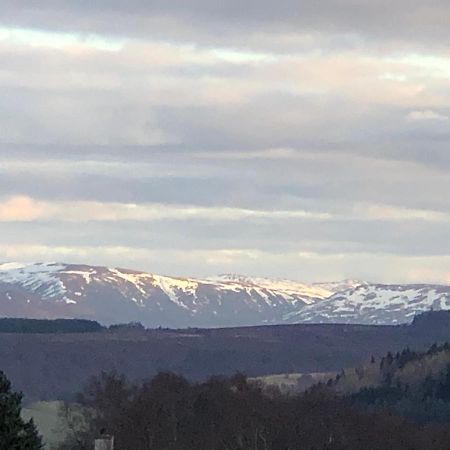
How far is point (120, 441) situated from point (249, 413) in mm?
16234

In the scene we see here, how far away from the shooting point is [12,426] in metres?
35.3

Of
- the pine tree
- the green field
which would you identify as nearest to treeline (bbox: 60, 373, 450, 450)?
the green field

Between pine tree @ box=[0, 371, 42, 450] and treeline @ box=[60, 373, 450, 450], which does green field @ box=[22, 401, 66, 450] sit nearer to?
treeline @ box=[60, 373, 450, 450]

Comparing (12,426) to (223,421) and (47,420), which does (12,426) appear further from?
(47,420)

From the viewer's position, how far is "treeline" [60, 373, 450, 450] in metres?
98.2

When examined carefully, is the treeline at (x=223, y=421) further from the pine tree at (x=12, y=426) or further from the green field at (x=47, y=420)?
the pine tree at (x=12, y=426)

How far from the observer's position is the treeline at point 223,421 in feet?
322

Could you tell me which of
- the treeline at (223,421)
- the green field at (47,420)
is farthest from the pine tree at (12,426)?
the green field at (47,420)

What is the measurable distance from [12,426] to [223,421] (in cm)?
6960

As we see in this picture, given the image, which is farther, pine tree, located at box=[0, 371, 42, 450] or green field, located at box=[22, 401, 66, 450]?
green field, located at box=[22, 401, 66, 450]

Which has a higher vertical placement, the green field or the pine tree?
the pine tree

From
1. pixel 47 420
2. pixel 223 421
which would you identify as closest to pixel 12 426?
pixel 223 421

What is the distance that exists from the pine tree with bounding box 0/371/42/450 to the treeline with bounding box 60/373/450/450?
53.1m

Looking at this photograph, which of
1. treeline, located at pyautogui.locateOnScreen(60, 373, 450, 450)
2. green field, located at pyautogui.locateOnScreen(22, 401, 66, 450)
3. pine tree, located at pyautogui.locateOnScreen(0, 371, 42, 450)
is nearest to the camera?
pine tree, located at pyautogui.locateOnScreen(0, 371, 42, 450)
